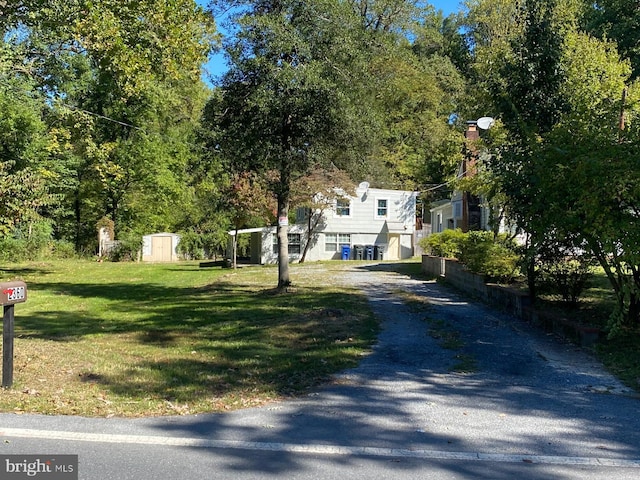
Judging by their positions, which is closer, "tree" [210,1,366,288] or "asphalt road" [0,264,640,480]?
"asphalt road" [0,264,640,480]

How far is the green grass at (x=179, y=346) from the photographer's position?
6016mm

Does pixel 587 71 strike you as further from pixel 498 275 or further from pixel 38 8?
pixel 38 8

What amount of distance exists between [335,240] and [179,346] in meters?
26.6

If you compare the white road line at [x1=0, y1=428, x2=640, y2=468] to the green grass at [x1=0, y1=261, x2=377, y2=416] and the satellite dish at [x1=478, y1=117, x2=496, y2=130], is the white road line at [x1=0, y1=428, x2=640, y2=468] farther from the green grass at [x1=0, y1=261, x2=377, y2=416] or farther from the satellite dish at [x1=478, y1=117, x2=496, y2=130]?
the satellite dish at [x1=478, y1=117, x2=496, y2=130]

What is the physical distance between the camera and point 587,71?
1432 centimetres

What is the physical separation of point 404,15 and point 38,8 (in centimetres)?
3883

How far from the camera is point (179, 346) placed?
9727mm

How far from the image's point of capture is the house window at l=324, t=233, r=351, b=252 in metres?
35.9

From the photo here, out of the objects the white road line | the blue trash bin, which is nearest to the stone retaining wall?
the white road line

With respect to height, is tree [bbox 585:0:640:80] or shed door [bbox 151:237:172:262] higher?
tree [bbox 585:0:640:80]

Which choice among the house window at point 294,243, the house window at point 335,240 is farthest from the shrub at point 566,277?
the house window at point 335,240

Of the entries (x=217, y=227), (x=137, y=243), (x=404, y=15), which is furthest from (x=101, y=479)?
(x=404, y=15)

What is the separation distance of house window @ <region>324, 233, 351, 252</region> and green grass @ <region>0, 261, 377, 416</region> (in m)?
16.3

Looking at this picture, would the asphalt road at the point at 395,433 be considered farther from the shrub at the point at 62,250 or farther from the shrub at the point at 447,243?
the shrub at the point at 62,250
